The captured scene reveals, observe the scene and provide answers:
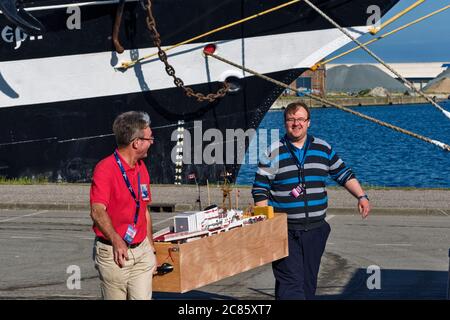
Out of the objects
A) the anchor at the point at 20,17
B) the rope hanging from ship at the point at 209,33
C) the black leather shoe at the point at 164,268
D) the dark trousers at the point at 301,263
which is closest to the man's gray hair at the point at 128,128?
the black leather shoe at the point at 164,268

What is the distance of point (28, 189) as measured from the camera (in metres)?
17.0

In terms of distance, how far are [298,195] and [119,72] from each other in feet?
30.8

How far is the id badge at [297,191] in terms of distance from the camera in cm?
720

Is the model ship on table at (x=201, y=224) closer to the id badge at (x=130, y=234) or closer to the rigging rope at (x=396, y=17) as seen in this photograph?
the id badge at (x=130, y=234)

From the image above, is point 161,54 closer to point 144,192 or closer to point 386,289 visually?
point 386,289

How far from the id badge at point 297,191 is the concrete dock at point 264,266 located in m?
1.97

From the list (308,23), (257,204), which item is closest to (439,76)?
(308,23)

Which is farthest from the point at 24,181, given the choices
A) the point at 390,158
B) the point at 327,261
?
the point at 390,158

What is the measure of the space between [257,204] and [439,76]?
141m

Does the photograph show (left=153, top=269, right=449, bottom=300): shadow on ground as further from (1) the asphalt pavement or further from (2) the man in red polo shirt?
(2) the man in red polo shirt

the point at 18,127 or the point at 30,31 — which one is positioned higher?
the point at 30,31
